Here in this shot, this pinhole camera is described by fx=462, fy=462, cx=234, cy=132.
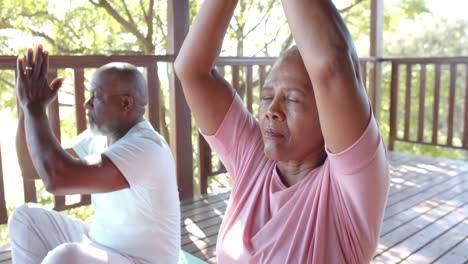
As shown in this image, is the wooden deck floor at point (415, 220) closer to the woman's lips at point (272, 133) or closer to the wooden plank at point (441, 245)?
the wooden plank at point (441, 245)

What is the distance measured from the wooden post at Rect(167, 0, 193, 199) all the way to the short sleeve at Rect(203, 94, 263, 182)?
229cm

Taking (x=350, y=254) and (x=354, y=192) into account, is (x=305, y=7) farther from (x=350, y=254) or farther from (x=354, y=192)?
(x=350, y=254)

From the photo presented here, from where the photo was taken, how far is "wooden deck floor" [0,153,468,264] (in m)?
2.58

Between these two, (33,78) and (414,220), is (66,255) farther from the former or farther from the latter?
(414,220)

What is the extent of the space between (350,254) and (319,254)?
0.22 feet

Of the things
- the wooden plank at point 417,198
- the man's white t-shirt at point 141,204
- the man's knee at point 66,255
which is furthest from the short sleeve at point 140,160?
the wooden plank at point 417,198

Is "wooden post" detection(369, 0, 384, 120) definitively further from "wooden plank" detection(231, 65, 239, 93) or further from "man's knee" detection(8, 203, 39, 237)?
"man's knee" detection(8, 203, 39, 237)

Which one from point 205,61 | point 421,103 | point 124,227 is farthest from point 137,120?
point 421,103

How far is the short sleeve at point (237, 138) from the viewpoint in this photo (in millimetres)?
1182

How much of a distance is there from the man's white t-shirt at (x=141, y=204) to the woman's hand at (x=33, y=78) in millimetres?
296

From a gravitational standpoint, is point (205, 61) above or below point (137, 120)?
above

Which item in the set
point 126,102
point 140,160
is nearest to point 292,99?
point 140,160

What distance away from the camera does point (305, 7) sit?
0.77m

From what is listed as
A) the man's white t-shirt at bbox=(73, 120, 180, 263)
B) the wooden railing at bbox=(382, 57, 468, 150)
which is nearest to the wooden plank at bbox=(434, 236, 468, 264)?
the man's white t-shirt at bbox=(73, 120, 180, 263)
